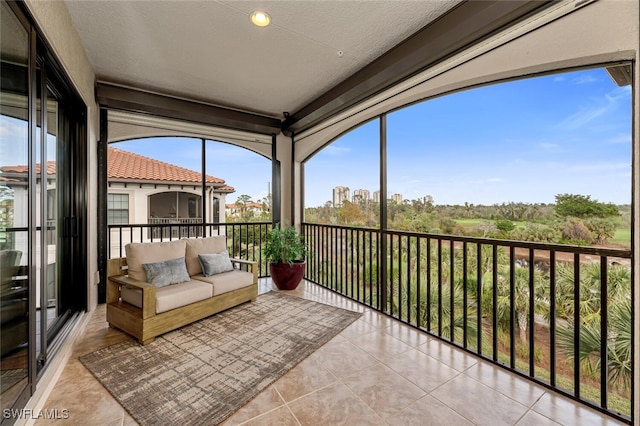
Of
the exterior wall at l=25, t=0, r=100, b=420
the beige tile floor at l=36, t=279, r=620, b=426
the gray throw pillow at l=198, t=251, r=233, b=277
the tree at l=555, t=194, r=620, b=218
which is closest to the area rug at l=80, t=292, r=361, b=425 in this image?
the beige tile floor at l=36, t=279, r=620, b=426

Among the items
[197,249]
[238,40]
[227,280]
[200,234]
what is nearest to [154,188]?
[200,234]

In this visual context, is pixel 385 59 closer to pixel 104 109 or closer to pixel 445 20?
pixel 445 20

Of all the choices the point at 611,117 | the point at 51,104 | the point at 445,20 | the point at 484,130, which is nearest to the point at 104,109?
the point at 51,104

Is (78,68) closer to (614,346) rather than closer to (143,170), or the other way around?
(143,170)

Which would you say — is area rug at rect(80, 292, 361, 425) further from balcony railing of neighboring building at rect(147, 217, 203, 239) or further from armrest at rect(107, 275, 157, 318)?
balcony railing of neighboring building at rect(147, 217, 203, 239)

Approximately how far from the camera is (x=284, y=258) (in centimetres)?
418

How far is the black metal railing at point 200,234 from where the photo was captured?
394 cm

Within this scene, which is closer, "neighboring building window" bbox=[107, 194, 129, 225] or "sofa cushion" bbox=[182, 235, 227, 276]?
"sofa cushion" bbox=[182, 235, 227, 276]

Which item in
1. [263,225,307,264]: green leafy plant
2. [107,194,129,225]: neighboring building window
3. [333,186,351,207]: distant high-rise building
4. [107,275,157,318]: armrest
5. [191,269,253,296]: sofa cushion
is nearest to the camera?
[107,275,157,318]: armrest

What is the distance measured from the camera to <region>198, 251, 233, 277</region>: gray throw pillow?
11.0 feet

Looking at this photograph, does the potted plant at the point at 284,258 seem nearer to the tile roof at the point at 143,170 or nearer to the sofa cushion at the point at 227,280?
the sofa cushion at the point at 227,280

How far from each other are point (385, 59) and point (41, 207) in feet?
10.3

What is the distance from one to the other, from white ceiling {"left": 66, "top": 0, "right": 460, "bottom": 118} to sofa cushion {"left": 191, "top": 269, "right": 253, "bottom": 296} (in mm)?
2445

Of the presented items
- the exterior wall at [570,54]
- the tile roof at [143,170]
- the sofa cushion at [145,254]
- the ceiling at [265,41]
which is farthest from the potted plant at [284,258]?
the exterior wall at [570,54]
